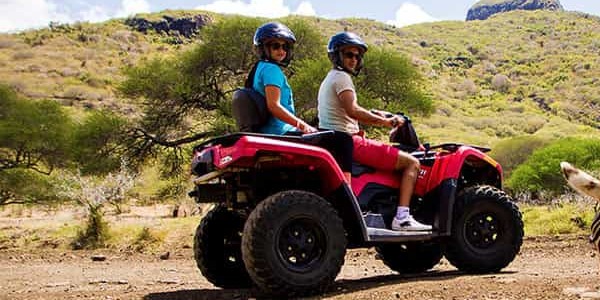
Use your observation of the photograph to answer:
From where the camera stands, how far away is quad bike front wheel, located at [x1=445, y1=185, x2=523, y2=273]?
285 inches

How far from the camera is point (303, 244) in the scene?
6008mm

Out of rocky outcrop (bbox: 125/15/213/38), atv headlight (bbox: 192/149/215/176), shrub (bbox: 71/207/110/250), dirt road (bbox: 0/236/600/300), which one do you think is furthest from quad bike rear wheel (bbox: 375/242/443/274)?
rocky outcrop (bbox: 125/15/213/38)

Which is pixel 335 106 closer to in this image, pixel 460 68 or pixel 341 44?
pixel 341 44

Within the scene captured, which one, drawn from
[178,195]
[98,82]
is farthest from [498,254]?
[98,82]

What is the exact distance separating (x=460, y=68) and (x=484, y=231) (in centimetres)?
8100

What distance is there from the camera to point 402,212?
686cm

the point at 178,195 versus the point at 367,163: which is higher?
the point at 367,163

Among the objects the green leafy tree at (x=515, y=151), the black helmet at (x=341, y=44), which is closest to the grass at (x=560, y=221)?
the black helmet at (x=341, y=44)

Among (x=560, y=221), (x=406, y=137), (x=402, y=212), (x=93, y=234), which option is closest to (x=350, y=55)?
(x=406, y=137)

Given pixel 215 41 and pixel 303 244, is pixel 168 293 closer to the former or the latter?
pixel 303 244

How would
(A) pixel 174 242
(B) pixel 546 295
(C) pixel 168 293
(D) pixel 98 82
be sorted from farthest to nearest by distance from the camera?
(D) pixel 98 82
(A) pixel 174 242
(C) pixel 168 293
(B) pixel 546 295

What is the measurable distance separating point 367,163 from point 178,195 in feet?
60.1

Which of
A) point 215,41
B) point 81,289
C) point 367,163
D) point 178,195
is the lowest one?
point 178,195

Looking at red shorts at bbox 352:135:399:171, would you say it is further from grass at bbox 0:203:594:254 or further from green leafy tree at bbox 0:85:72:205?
green leafy tree at bbox 0:85:72:205
